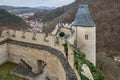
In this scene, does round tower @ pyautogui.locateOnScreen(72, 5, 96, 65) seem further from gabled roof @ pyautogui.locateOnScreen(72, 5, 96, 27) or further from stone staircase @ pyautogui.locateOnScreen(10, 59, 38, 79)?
stone staircase @ pyautogui.locateOnScreen(10, 59, 38, 79)

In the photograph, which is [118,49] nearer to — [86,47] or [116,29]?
[116,29]

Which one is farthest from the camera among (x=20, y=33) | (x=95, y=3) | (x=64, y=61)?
(x=95, y=3)

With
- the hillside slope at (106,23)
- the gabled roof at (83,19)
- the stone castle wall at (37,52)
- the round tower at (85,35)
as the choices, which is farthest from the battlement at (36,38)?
the hillside slope at (106,23)

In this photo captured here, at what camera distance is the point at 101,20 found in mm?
64312

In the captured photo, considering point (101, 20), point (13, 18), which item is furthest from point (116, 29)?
point (13, 18)

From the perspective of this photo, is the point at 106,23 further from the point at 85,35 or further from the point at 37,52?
the point at 37,52

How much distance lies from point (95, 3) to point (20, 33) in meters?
63.5

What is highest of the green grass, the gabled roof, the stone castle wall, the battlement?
the gabled roof

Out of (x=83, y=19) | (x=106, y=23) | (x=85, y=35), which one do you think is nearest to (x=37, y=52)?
(x=85, y=35)

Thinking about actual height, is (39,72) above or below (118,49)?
above

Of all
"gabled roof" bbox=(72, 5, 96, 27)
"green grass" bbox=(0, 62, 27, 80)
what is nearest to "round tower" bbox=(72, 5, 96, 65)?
"gabled roof" bbox=(72, 5, 96, 27)

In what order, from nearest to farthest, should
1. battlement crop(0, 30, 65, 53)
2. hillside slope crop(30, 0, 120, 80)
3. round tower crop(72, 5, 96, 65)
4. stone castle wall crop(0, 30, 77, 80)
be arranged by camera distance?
stone castle wall crop(0, 30, 77, 80), battlement crop(0, 30, 65, 53), round tower crop(72, 5, 96, 65), hillside slope crop(30, 0, 120, 80)

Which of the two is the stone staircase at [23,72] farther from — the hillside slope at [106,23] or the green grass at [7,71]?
the hillside slope at [106,23]

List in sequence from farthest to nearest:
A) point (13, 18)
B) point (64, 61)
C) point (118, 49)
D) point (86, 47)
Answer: point (13, 18)
point (118, 49)
point (86, 47)
point (64, 61)
